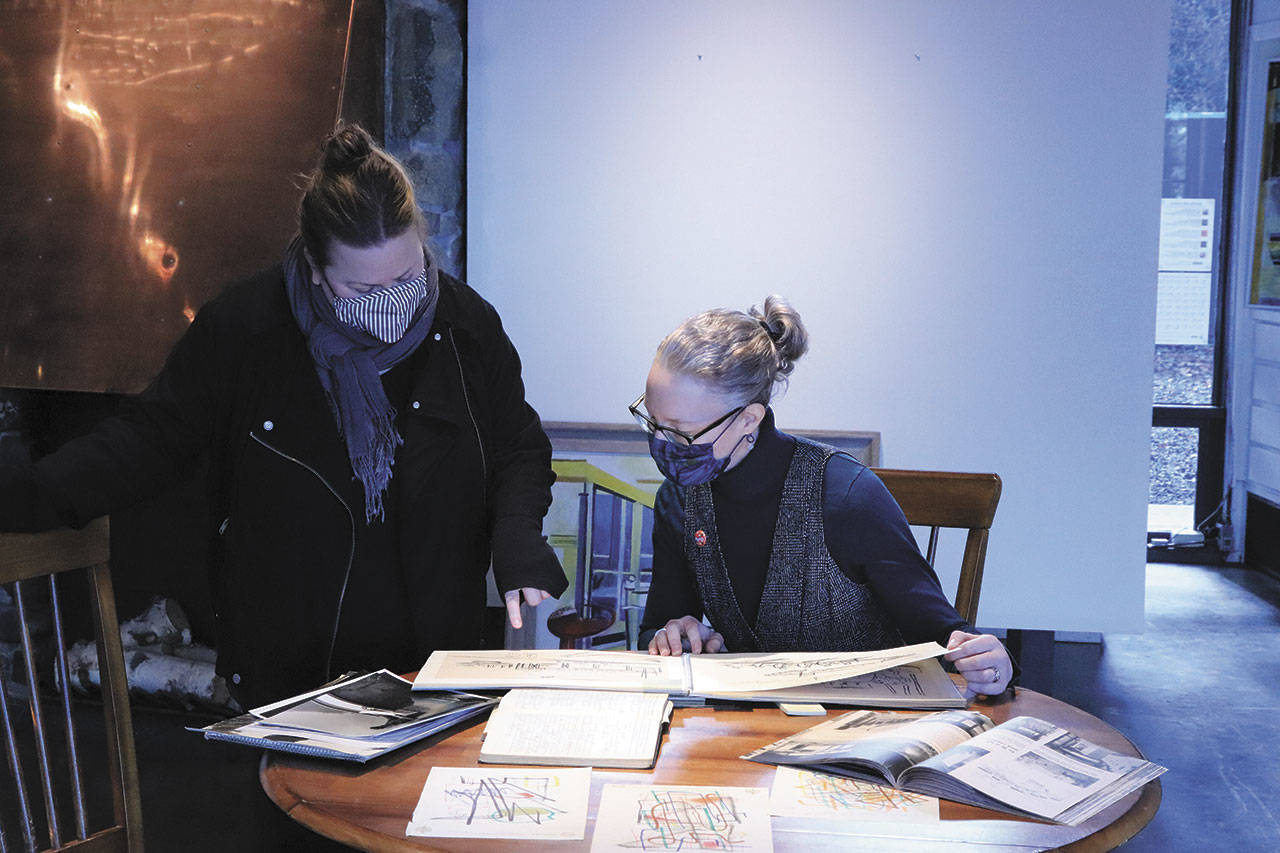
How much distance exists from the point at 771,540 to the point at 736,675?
307mm

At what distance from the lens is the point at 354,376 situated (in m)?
1.93

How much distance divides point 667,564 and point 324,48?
1893mm

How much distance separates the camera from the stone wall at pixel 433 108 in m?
3.58

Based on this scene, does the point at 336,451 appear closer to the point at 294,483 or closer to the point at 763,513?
the point at 294,483

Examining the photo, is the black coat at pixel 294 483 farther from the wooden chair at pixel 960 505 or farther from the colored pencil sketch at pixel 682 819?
the wooden chair at pixel 960 505

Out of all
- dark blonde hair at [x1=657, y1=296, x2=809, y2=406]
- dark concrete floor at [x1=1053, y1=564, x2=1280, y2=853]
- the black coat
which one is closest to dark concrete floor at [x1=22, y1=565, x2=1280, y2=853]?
dark concrete floor at [x1=1053, y1=564, x2=1280, y2=853]

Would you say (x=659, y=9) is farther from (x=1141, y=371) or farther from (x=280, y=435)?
(x=280, y=435)

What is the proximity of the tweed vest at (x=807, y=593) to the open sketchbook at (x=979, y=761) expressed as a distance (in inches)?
15.5

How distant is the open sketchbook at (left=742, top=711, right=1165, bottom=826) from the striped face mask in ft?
2.94

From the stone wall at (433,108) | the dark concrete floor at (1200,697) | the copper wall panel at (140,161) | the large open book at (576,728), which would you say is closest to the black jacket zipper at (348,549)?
the large open book at (576,728)

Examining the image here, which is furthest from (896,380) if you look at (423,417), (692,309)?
(423,417)

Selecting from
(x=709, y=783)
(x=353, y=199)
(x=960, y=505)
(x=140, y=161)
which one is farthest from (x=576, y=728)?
(x=140, y=161)

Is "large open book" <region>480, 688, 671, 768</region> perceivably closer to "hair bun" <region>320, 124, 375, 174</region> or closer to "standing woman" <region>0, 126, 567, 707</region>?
"standing woman" <region>0, 126, 567, 707</region>

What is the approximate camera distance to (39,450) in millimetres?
3688
